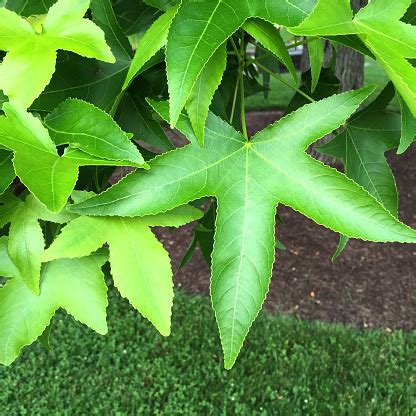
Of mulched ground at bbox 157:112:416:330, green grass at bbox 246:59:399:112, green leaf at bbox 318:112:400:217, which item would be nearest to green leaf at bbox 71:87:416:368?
green leaf at bbox 318:112:400:217

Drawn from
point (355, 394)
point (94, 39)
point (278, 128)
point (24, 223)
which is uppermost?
point (94, 39)

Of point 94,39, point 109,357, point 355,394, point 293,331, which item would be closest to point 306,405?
point 355,394

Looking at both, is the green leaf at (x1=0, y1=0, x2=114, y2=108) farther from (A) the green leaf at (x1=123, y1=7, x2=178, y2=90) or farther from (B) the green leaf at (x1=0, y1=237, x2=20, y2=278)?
(B) the green leaf at (x1=0, y1=237, x2=20, y2=278)

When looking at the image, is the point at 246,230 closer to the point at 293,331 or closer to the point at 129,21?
the point at 129,21

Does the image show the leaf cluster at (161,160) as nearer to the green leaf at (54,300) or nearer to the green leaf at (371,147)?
the green leaf at (54,300)

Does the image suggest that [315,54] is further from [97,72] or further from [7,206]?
[7,206]
